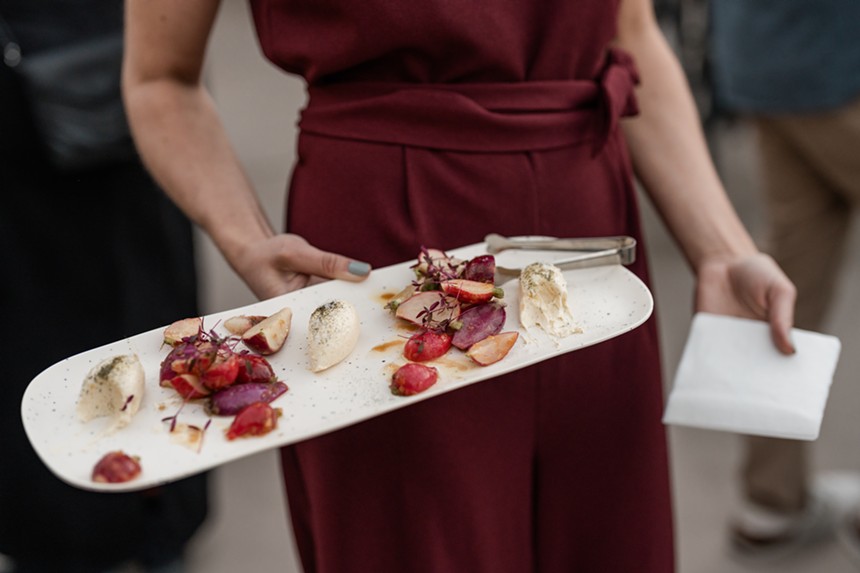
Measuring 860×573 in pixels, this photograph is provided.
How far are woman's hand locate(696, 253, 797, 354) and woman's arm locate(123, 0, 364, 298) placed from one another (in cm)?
52

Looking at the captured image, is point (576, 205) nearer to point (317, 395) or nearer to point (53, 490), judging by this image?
point (317, 395)

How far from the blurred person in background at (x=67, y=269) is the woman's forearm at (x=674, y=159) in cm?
94

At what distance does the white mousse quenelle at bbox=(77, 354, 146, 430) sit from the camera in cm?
77

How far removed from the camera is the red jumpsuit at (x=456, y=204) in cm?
97

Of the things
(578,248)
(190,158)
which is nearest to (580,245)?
(578,248)

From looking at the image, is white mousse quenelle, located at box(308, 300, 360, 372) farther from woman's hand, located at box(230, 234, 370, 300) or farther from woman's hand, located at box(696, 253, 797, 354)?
woman's hand, located at box(696, 253, 797, 354)

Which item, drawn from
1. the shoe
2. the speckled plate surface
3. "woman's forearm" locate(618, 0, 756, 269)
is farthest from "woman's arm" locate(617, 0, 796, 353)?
the shoe

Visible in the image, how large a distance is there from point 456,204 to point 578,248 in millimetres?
138

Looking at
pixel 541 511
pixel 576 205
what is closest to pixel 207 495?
pixel 541 511

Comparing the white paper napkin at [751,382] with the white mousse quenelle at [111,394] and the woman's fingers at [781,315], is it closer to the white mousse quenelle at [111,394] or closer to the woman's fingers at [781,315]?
the woman's fingers at [781,315]

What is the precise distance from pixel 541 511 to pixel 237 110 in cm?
444

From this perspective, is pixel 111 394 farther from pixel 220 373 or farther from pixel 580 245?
pixel 580 245

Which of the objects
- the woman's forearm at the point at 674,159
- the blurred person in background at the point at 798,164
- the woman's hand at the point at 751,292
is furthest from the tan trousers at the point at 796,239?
the woman's hand at the point at 751,292

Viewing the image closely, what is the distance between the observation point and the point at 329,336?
0.84 metres
